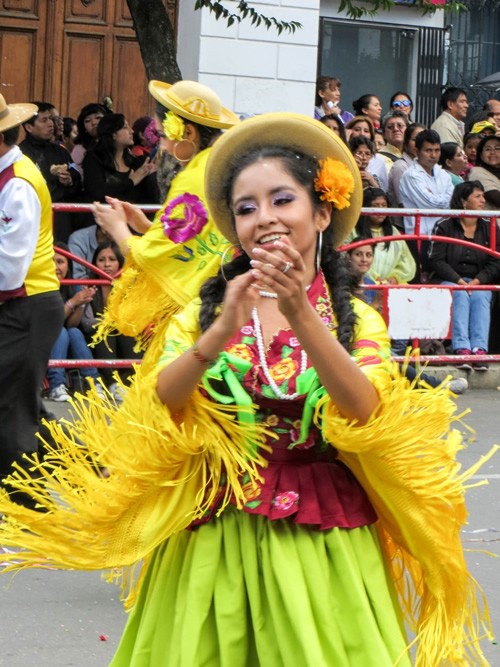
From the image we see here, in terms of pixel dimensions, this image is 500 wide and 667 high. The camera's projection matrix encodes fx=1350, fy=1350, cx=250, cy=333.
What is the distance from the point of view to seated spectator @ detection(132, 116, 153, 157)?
35.8 ft

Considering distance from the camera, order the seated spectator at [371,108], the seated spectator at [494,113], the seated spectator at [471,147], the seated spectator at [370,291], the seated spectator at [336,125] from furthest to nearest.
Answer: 1. the seated spectator at [494,113]
2. the seated spectator at [371,108]
3. the seated spectator at [471,147]
4. the seated spectator at [336,125]
5. the seated spectator at [370,291]

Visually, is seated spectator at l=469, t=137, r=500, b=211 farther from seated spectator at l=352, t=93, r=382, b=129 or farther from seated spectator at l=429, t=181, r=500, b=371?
seated spectator at l=352, t=93, r=382, b=129

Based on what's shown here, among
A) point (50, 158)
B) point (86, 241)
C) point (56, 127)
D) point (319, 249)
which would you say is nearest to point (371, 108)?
point (56, 127)

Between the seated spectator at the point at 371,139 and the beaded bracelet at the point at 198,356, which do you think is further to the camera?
the seated spectator at the point at 371,139

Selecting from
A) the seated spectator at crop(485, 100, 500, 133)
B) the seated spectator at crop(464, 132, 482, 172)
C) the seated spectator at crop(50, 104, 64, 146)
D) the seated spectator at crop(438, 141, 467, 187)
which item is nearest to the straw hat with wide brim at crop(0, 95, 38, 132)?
the seated spectator at crop(50, 104, 64, 146)

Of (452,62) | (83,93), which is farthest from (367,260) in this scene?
(452,62)

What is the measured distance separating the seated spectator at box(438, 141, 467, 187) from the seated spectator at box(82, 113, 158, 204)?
9.82 ft

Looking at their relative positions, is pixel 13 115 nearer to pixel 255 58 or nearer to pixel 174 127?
pixel 174 127

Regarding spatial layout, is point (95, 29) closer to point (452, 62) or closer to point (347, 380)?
point (452, 62)

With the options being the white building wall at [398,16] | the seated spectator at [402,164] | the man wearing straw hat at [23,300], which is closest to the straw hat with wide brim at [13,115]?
the man wearing straw hat at [23,300]

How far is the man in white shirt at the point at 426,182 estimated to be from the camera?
11055mm

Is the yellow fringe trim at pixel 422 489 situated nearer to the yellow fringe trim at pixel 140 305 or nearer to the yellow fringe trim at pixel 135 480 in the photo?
the yellow fringe trim at pixel 135 480

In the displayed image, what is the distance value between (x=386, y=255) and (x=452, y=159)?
2.53m

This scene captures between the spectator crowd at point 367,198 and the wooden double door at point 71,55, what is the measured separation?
216 centimetres
